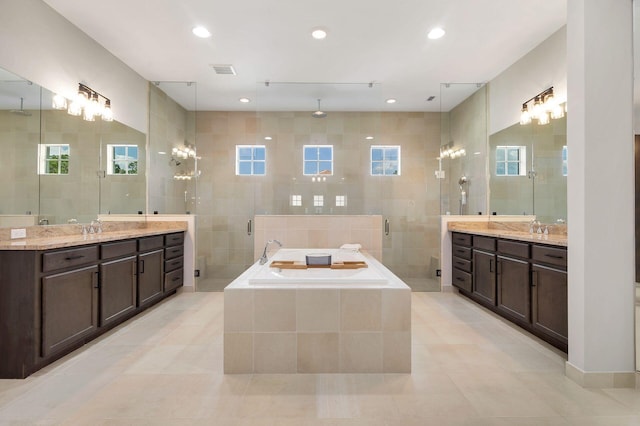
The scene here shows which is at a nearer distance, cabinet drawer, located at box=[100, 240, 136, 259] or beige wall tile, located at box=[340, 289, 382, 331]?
beige wall tile, located at box=[340, 289, 382, 331]

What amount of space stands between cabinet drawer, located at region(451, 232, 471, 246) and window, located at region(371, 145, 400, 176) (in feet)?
3.93

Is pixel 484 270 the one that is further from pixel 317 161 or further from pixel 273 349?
pixel 273 349

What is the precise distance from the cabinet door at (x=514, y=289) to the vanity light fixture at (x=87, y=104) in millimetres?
4261

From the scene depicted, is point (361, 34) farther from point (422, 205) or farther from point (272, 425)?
point (272, 425)

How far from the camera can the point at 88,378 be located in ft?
6.89

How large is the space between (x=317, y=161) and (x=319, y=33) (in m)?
1.51

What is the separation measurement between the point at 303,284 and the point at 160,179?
10.6 feet

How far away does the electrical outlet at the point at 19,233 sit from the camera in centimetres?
249

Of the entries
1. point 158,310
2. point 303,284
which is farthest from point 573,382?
point 158,310

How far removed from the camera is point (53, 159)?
9.20 ft

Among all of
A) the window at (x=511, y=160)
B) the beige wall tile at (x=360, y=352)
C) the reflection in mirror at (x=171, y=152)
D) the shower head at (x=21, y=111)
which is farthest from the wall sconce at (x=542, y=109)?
the shower head at (x=21, y=111)

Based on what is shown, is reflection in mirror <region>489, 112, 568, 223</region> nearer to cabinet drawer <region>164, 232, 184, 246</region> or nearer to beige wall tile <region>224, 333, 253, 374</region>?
beige wall tile <region>224, 333, 253, 374</region>

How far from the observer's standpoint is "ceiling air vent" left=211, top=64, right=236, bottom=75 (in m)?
3.94

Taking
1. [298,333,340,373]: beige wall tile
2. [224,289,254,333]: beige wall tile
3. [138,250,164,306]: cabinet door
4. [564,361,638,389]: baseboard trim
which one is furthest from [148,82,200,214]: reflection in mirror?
[564,361,638,389]: baseboard trim
